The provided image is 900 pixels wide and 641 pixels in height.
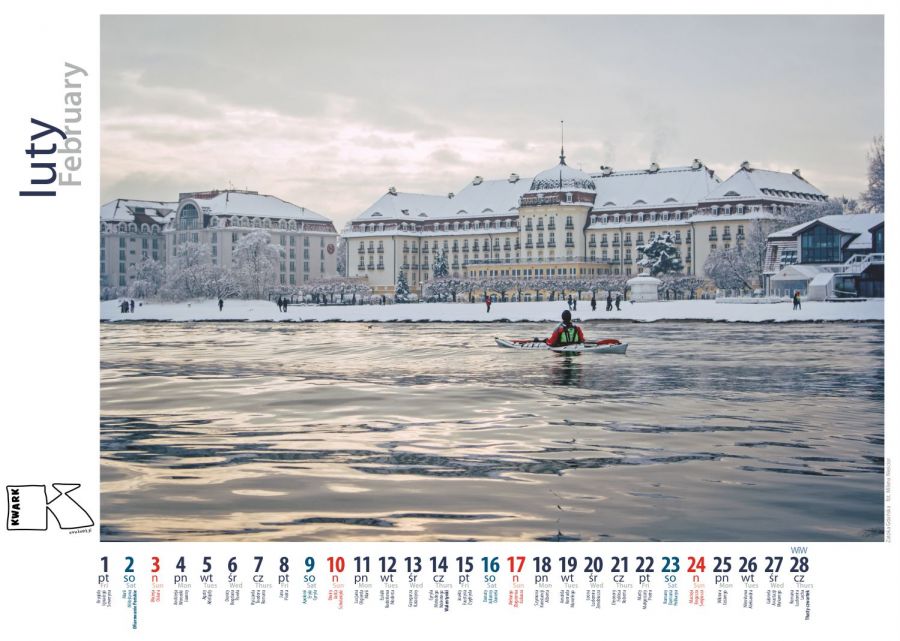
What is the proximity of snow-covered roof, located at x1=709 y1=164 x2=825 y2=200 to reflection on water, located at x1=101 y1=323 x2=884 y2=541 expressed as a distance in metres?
81.9

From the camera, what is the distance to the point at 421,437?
15.7 metres

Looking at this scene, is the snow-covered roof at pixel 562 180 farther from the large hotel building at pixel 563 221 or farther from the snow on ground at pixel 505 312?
the snow on ground at pixel 505 312

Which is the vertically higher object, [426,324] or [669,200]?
[669,200]

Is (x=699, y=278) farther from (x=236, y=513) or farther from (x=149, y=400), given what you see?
(x=236, y=513)

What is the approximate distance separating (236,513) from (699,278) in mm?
80655

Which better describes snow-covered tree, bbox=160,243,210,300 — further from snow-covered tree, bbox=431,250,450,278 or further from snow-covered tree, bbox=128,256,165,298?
snow-covered tree, bbox=431,250,450,278

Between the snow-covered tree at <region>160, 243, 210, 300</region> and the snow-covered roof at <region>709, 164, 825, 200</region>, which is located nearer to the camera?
the snow-covered tree at <region>160, 243, 210, 300</region>

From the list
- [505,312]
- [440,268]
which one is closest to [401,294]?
[440,268]

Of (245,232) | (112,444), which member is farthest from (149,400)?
(245,232)

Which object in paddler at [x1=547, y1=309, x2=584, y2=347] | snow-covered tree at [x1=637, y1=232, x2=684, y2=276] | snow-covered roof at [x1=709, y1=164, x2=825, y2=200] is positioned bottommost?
paddler at [x1=547, y1=309, x2=584, y2=347]

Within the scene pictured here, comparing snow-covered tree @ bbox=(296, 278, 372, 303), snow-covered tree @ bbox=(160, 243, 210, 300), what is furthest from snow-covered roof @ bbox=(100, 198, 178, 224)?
snow-covered tree @ bbox=(296, 278, 372, 303)

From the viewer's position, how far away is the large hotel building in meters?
110

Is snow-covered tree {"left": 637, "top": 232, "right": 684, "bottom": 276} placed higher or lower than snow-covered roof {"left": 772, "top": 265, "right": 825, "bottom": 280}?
higher

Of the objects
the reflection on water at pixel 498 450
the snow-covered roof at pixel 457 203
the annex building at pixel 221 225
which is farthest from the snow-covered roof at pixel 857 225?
the snow-covered roof at pixel 457 203
